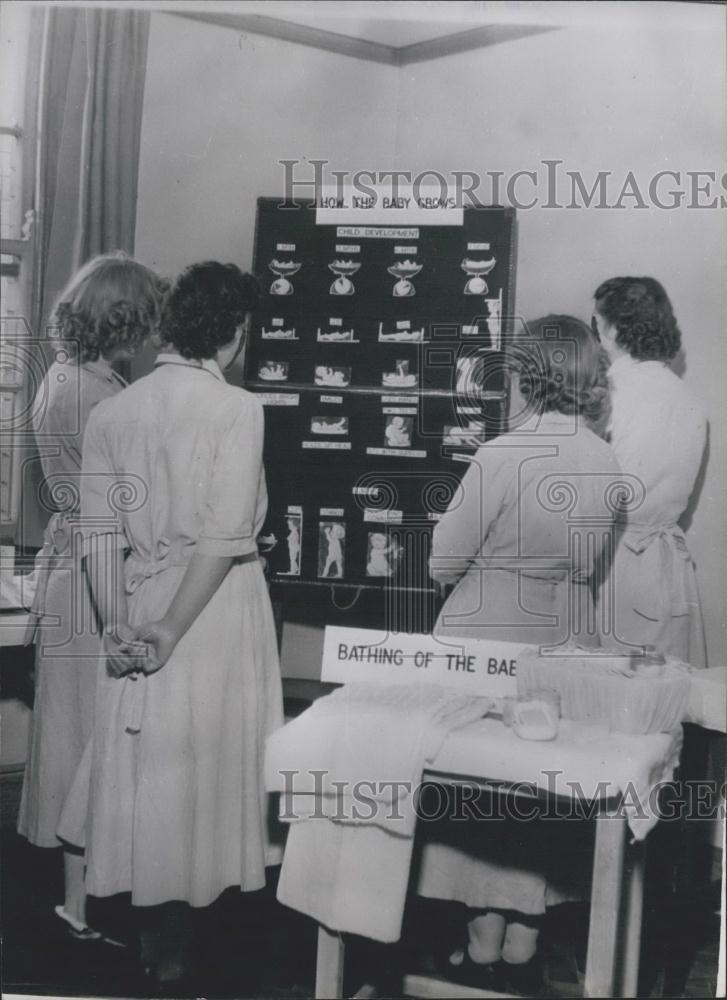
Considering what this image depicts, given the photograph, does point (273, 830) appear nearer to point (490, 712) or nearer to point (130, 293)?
point (490, 712)

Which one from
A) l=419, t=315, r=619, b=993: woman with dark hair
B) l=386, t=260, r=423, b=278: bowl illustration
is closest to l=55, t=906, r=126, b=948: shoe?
l=419, t=315, r=619, b=993: woman with dark hair

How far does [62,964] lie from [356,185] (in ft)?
7.22

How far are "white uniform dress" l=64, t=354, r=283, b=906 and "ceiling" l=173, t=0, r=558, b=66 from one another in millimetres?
888

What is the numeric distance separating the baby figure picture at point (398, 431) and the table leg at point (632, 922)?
1174 millimetres

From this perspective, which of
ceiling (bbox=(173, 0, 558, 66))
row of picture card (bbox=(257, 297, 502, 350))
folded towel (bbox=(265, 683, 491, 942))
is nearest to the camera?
folded towel (bbox=(265, 683, 491, 942))

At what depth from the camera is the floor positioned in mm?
2549

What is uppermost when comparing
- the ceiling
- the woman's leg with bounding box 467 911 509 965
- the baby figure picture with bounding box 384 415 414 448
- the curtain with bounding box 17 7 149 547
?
the ceiling

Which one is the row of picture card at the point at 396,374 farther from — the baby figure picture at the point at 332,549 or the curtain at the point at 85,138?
the curtain at the point at 85,138

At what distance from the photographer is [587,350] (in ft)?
8.24

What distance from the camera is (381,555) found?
8.63ft

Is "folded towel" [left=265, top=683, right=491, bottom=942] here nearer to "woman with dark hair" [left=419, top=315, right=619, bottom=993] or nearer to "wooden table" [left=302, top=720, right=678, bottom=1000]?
"wooden table" [left=302, top=720, right=678, bottom=1000]

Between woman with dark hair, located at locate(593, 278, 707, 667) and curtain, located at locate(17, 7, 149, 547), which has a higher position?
curtain, located at locate(17, 7, 149, 547)

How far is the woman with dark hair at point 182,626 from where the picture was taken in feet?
8.04

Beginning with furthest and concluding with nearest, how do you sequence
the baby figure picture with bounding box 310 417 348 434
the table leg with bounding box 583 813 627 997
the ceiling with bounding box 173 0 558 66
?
the baby figure picture with bounding box 310 417 348 434, the ceiling with bounding box 173 0 558 66, the table leg with bounding box 583 813 627 997
